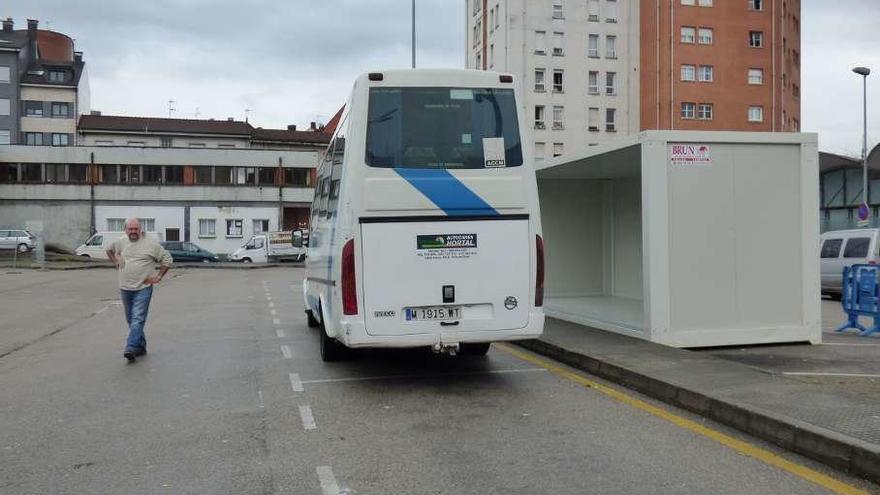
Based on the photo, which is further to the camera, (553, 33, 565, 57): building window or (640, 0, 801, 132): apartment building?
(553, 33, 565, 57): building window

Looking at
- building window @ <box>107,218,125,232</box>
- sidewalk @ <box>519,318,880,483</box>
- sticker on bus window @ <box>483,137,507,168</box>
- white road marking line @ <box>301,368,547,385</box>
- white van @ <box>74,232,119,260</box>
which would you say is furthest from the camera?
building window @ <box>107,218,125,232</box>

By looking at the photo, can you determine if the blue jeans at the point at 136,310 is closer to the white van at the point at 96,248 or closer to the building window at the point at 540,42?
the white van at the point at 96,248

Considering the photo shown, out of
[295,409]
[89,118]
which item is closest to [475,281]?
[295,409]

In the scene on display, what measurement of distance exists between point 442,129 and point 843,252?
15.2 metres

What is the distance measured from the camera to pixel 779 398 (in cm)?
646

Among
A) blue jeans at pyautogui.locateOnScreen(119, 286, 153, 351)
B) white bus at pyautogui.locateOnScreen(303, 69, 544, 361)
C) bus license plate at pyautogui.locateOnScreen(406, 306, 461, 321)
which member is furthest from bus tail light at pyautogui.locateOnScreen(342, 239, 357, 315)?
blue jeans at pyautogui.locateOnScreen(119, 286, 153, 351)

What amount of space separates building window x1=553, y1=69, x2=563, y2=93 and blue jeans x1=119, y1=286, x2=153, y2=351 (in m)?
59.3

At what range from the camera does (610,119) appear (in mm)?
67375

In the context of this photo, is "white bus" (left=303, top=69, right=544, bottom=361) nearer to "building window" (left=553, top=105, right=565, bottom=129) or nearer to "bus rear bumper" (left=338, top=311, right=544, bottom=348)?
"bus rear bumper" (left=338, top=311, right=544, bottom=348)

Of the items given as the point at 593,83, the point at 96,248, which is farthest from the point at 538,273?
the point at 593,83

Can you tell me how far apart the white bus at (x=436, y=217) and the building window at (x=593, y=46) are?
61966mm

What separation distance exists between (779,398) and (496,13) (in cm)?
6404

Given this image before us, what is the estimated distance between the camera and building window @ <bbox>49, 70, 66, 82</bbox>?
244 feet

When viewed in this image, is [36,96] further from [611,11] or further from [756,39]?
[756,39]
